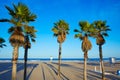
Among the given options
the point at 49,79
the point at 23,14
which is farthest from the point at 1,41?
the point at 49,79

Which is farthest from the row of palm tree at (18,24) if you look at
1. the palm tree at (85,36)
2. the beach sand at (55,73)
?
the beach sand at (55,73)

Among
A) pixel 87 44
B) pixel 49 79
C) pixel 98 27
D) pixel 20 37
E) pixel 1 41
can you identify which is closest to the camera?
pixel 20 37

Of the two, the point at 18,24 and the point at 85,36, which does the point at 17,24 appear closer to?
the point at 18,24

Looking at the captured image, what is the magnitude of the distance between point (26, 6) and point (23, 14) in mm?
915

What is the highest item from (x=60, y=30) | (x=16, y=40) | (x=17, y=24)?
(x=60, y=30)

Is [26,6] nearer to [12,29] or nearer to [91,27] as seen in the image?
[12,29]

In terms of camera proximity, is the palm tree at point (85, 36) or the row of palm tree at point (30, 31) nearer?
the row of palm tree at point (30, 31)

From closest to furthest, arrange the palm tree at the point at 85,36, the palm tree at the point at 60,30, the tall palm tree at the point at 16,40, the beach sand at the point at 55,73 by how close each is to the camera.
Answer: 1. the tall palm tree at the point at 16,40
2. the palm tree at the point at 85,36
3. the beach sand at the point at 55,73
4. the palm tree at the point at 60,30

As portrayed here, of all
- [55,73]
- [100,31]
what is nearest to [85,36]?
[100,31]

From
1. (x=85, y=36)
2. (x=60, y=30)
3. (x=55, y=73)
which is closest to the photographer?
(x=85, y=36)

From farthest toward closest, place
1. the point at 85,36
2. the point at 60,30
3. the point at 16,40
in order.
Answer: the point at 60,30 < the point at 85,36 < the point at 16,40

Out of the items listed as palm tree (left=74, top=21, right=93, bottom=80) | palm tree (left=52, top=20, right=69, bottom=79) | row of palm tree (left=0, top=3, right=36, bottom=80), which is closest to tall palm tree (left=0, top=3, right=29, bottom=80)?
row of palm tree (left=0, top=3, right=36, bottom=80)

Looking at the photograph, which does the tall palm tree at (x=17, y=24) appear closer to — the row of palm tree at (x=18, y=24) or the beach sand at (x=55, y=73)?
the row of palm tree at (x=18, y=24)

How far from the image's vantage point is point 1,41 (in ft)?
73.7
